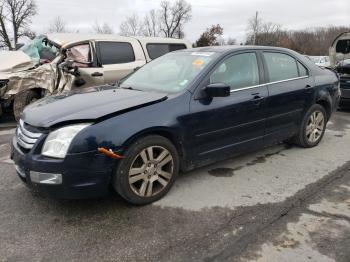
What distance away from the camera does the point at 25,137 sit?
3453 millimetres

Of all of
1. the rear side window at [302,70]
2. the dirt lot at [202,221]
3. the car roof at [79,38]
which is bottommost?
the dirt lot at [202,221]

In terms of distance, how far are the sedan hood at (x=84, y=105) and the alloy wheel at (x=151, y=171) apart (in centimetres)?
48

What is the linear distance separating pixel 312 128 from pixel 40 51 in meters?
6.50

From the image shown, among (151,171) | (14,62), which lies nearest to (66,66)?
(14,62)

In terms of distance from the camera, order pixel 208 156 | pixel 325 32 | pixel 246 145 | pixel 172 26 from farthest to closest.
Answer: pixel 325 32, pixel 172 26, pixel 246 145, pixel 208 156

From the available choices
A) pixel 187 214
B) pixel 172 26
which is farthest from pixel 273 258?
pixel 172 26

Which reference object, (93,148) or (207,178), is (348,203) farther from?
(93,148)

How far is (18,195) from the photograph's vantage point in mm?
3904

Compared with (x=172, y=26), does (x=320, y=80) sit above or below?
below

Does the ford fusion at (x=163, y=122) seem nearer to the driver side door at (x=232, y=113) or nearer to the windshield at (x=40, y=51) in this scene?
the driver side door at (x=232, y=113)

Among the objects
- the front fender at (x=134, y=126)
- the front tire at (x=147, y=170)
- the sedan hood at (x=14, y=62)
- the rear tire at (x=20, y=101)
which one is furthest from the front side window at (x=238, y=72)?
the sedan hood at (x=14, y=62)

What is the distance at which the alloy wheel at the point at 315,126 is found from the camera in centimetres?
553

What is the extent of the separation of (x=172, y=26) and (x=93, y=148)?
64553 mm

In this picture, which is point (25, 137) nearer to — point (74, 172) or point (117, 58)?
point (74, 172)
